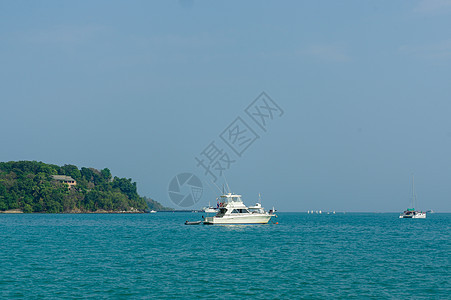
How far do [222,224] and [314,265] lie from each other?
2617 inches

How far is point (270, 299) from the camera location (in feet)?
111

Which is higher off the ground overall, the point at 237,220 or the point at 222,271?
the point at 237,220

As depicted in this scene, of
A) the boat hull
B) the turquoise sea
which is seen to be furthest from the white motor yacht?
the turquoise sea

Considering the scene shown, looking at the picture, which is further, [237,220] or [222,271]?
[237,220]

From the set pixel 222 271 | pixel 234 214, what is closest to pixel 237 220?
pixel 234 214

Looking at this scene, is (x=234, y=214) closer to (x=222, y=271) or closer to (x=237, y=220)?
(x=237, y=220)

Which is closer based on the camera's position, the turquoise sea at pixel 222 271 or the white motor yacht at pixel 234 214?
the turquoise sea at pixel 222 271

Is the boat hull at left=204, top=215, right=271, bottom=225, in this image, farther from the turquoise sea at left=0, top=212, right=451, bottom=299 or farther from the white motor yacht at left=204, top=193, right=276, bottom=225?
the turquoise sea at left=0, top=212, right=451, bottom=299

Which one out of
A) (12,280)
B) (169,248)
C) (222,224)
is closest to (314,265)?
(169,248)

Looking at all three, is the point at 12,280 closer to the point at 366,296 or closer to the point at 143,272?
the point at 143,272

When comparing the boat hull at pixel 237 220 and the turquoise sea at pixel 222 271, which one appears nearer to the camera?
the turquoise sea at pixel 222 271

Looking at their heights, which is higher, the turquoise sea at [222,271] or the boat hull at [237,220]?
the boat hull at [237,220]

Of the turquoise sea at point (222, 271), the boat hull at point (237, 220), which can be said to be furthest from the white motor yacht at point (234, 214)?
the turquoise sea at point (222, 271)

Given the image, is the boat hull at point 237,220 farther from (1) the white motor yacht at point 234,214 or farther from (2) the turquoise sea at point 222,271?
(2) the turquoise sea at point 222,271
